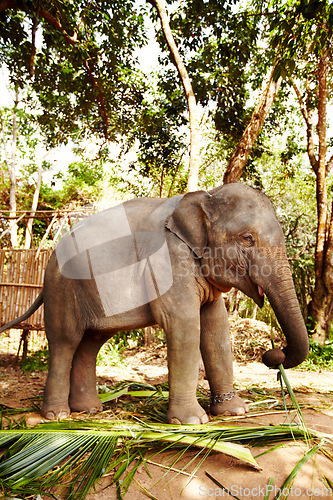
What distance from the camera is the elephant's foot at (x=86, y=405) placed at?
3.32m

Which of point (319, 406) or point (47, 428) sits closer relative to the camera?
point (47, 428)

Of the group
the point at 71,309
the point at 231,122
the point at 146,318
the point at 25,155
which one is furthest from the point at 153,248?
the point at 25,155

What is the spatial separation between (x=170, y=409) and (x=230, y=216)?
144 centimetres

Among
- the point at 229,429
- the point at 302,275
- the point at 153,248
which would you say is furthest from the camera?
the point at 302,275

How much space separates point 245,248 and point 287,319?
56cm

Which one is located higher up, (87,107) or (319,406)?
(87,107)

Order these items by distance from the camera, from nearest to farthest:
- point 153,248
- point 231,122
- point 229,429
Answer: point 229,429 → point 153,248 → point 231,122

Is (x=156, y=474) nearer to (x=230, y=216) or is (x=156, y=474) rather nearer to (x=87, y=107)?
(x=230, y=216)

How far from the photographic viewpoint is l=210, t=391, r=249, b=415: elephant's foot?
10.1ft

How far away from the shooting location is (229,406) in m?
3.10

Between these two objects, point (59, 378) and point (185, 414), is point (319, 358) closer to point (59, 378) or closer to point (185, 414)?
point (185, 414)

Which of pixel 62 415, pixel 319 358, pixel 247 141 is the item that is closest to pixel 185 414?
pixel 62 415

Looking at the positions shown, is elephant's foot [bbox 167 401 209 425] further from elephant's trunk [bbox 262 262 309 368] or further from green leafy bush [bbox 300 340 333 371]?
green leafy bush [bbox 300 340 333 371]

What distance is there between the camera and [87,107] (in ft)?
25.0
